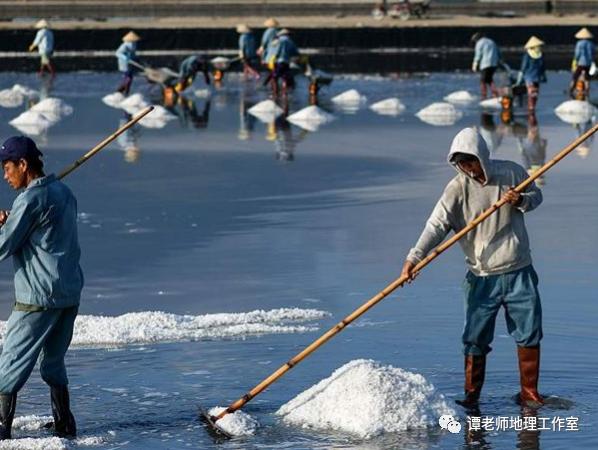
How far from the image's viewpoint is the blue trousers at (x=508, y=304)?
372 inches

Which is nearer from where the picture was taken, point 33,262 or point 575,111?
point 33,262

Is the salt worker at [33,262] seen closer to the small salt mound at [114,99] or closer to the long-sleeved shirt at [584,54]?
the small salt mound at [114,99]

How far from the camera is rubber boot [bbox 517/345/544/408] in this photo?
374 inches

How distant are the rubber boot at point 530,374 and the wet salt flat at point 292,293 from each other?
0.13 m

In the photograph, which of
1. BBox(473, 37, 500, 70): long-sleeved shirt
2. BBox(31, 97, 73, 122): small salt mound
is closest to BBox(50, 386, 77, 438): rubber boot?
BBox(31, 97, 73, 122): small salt mound

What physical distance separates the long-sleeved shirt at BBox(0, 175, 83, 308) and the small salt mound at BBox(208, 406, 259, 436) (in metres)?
1.07

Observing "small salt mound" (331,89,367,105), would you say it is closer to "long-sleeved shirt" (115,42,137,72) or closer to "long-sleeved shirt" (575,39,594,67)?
"long-sleeved shirt" (575,39,594,67)

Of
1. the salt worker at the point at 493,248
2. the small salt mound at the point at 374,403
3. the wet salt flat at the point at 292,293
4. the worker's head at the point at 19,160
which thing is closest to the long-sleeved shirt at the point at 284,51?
the wet salt flat at the point at 292,293

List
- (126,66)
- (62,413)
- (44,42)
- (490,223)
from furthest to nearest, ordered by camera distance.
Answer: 1. (44,42)
2. (126,66)
3. (490,223)
4. (62,413)

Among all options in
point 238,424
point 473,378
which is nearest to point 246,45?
point 473,378

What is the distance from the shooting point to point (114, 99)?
106ft

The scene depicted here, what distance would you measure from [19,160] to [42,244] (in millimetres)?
433

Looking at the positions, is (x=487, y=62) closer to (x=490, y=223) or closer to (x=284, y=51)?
(x=284, y=51)

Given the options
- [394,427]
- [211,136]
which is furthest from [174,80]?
[394,427]
